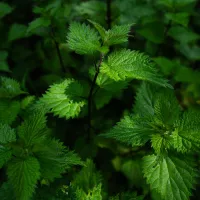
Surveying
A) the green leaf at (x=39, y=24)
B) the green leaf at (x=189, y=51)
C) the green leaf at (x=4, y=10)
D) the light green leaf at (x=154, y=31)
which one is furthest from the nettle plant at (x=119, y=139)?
the green leaf at (x=189, y=51)

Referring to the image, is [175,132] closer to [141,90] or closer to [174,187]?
[174,187]

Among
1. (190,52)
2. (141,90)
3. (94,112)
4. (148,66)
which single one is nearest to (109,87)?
(141,90)

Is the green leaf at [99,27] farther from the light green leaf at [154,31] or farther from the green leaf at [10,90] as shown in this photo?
the light green leaf at [154,31]

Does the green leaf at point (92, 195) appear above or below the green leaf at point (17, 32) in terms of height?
below

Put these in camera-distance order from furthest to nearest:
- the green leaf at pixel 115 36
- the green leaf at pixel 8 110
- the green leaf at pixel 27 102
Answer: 1. the green leaf at pixel 27 102
2. the green leaf at pixel 8 110
3. the green leaf at pixel 115 36

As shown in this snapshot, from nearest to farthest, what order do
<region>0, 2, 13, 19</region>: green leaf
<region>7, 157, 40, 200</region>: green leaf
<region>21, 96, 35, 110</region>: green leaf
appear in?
<region>7, 157, 40, 200</region>: green leaf, <region>21, 96, 35, 110</region>: green leaf, <region>0, 2, 13, 19</region>: green leaf

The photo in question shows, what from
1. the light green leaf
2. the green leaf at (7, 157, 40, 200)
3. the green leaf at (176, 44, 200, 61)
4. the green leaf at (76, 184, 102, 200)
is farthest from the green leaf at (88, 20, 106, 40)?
the green leaf at (176, 44, 200, 61)

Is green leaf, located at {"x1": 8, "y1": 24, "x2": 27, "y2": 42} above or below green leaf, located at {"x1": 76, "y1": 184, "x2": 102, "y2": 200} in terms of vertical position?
above

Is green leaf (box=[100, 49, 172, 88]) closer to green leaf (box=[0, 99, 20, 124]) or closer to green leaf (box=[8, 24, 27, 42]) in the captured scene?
green leaf (box=[0, 99, 20, 124])

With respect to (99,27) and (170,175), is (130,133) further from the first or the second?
(99,27)
